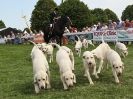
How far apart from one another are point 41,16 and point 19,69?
59.0 metres

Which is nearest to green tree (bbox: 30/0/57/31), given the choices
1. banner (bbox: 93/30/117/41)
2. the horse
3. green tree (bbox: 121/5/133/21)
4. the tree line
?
the tree line

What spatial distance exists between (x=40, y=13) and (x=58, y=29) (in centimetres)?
5053

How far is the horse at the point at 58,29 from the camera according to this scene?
2649cm

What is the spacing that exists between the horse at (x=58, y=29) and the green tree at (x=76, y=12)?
3821 cm

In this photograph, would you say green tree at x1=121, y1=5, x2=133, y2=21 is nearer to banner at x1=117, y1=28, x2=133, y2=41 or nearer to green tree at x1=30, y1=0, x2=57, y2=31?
green tree at x1=30, y1=0, x2=57, y2=31

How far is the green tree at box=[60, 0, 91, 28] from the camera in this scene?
68250 mm

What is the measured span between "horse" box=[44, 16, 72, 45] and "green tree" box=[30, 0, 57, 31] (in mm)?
43092

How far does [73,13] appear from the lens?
69.8 m

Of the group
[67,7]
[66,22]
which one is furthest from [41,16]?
[66,22]

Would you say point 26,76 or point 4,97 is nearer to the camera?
point 4,97

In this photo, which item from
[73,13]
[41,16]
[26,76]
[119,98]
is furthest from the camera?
[41,16]

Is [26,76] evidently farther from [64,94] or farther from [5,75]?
[64,94]

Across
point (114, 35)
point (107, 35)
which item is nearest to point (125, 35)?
point (114, 35)

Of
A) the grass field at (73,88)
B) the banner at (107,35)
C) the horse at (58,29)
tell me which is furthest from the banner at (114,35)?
the grass field at (73,88)
